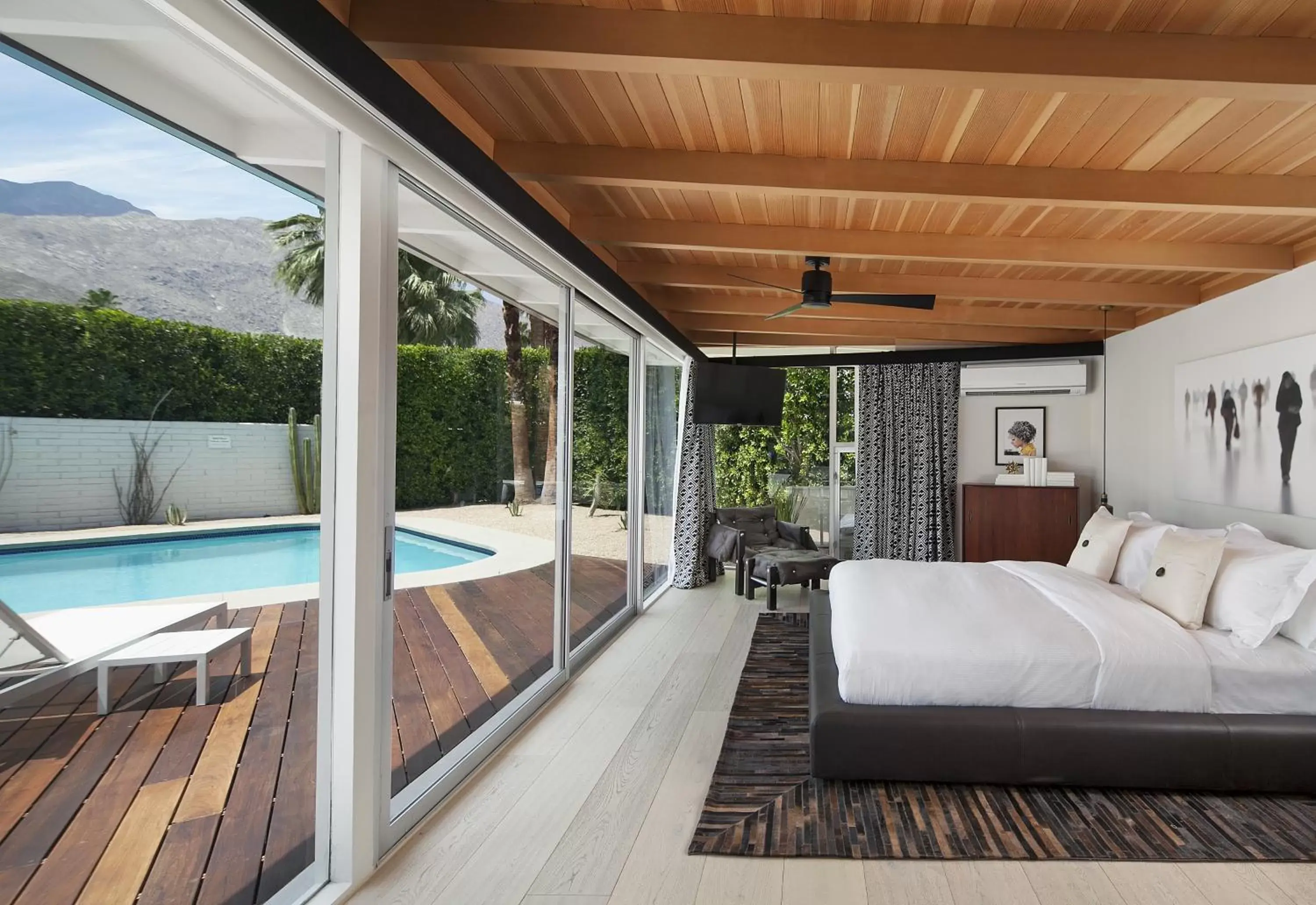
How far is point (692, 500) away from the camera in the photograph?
7.48 meters

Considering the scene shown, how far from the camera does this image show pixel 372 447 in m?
2.36

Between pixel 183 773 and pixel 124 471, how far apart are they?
2.35 feet

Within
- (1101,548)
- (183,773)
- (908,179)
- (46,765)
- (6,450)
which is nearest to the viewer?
(6,450)

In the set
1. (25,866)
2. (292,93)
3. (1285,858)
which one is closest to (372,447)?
(292,93)

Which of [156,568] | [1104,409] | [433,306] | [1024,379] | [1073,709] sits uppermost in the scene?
[1024,379]

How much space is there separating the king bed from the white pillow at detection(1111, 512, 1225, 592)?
3.66ft

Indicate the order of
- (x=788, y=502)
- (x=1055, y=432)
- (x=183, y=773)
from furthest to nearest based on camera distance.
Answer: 1. (x=788, y=502)
2. (x=1055, y=432)
3. (x=183, y=773)

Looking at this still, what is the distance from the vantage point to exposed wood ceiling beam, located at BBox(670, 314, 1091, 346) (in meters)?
6.74

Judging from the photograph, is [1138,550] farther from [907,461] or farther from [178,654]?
[178,654]

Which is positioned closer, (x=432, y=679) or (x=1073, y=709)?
(x=432, y=679)

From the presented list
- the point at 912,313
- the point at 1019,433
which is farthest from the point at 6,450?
the point at 1019,433

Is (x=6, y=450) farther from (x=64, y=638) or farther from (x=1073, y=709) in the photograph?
(x=1073, y=709)

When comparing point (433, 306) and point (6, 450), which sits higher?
point (433, 306)

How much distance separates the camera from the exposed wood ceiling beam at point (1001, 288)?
518 centimetres
